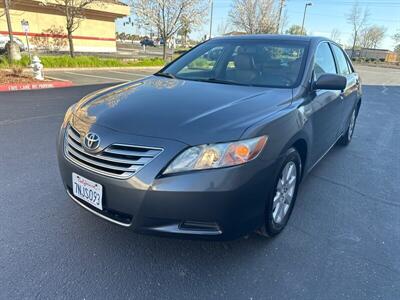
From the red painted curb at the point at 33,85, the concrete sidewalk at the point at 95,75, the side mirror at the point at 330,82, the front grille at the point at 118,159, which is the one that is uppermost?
the side mirror at the point at 330,82

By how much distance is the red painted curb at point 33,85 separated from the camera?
29.9 ft

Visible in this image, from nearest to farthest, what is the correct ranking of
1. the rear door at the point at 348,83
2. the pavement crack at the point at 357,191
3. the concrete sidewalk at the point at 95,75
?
the pavement crack at the point at 357,191 → the rear door at the point at 348,83 → the concrete sidewalk at the point at 95,75

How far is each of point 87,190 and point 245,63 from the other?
6.64ft

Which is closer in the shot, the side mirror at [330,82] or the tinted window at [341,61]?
the side mirror at [330,82]

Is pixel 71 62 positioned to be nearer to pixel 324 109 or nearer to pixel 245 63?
pixel 245 63

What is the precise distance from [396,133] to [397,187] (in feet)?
10.7

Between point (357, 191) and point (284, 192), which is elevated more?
point (284, 192)

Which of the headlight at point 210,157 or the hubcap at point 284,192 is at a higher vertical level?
the headlight at point 210,157

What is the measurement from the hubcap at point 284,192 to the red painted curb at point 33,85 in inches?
358

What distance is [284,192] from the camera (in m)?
2.58

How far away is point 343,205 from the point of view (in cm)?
327

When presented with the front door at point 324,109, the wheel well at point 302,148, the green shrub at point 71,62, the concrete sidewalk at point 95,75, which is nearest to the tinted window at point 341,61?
the front door at point 324,109

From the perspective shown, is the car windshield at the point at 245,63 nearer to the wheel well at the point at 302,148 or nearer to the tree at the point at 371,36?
the wheel well at the point at 302,148

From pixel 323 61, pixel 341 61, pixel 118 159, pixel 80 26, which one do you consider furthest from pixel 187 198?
pixel 80 26
